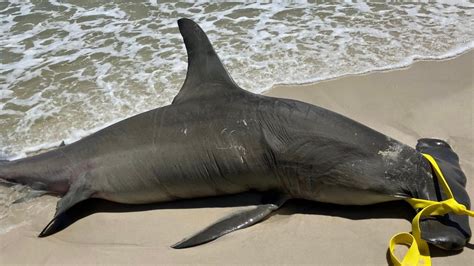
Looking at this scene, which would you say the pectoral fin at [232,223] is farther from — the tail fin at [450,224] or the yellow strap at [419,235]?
the tail fin at [450,224]

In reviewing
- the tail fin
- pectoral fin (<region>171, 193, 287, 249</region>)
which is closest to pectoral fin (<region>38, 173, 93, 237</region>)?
pectoral fin (<region>171, 193, 287, 249</region>)

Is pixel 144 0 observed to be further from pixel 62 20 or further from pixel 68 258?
pixel 68 258

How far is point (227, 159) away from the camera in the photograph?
350 cm

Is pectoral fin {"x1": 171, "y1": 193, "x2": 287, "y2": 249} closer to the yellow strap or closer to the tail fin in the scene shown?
the yellow strap

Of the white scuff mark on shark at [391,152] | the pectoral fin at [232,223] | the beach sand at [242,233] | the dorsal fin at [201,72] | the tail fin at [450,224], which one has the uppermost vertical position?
the dorsal fin at [201,72]

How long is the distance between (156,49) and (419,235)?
171 inches

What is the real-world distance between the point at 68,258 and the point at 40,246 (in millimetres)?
270

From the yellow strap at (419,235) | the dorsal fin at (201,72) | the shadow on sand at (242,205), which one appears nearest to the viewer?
the yellow strap at (419,235)

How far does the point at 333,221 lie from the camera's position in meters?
3.33

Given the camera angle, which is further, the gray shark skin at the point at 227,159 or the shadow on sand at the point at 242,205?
the shadow on sand at the point at 242,205

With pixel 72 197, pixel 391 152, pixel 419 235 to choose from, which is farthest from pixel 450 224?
pixel 72 197

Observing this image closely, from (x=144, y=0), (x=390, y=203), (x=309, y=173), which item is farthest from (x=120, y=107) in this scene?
(x=144, y=0)

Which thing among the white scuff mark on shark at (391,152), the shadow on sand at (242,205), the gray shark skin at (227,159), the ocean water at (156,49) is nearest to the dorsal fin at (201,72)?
the gray shark skin at (227,159)

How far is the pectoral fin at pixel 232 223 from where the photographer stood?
10.4 feet
